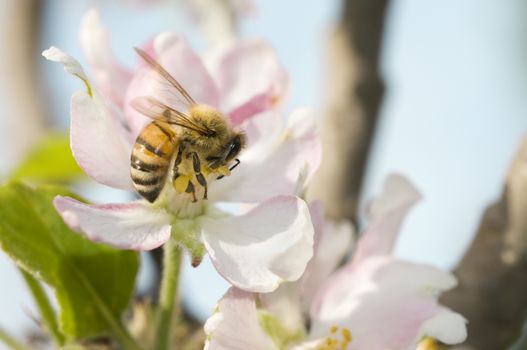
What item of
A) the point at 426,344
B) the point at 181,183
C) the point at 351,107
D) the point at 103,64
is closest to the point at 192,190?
the point at 181,183

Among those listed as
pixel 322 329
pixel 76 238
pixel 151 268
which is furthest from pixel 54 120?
pixel 322 329

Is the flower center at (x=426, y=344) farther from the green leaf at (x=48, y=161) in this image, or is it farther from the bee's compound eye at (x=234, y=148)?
the green leaf at (x=48, y=161)

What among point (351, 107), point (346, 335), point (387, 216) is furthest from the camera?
point (351, 107)

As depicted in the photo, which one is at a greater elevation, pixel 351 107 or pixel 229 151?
pixel 229 151

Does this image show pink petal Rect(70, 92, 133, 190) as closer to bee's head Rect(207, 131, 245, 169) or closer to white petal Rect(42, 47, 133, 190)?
white petal Rect(42, 47, 133, 190)

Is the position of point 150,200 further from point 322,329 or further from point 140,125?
point 322,329

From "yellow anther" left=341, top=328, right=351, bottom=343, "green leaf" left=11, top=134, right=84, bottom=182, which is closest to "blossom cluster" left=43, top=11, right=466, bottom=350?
"yellow anther" left=341, top=328, right=351, bottom=343

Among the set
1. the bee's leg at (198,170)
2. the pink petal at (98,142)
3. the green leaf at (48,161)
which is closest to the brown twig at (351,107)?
the green leaf at (48,161)

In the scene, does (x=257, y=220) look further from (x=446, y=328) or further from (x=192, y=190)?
(x=446, y=328)
